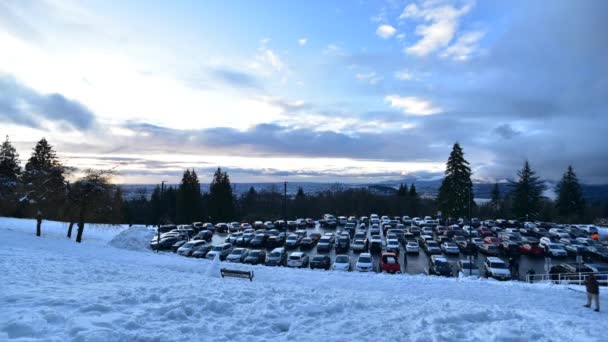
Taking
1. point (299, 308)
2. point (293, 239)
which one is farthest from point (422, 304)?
point (293, 239)

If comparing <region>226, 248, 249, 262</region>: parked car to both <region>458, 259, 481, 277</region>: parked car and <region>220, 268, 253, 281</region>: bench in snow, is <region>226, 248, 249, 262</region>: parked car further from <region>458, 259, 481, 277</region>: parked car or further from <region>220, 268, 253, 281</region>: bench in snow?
<region>458, 259, 481, 277</region>: parked car

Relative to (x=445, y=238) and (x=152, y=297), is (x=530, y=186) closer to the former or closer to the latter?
(x=445, y=238)

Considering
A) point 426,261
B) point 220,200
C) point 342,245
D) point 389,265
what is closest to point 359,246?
point 342,245

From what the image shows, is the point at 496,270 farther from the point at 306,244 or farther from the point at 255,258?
the point at 306,244

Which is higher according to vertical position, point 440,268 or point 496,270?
point 496,270

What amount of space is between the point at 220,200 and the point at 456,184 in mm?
42840

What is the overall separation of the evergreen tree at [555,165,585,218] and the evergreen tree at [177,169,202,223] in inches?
2749

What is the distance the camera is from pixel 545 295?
51.0ft

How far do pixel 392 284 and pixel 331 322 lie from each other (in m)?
9.80

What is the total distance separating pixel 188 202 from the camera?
66.4 meters

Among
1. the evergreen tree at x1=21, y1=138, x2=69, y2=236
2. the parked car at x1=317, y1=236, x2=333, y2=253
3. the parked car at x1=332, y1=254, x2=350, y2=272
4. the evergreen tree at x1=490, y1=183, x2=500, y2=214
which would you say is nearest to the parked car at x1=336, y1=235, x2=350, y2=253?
the parked car at x1=317, y1=236, x2=333, y2=253

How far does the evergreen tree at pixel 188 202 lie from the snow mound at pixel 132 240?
19.0 m

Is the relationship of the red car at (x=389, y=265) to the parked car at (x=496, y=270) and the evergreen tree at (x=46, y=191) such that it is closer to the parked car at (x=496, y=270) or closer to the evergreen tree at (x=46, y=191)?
the parked car at (x=496, y=270)

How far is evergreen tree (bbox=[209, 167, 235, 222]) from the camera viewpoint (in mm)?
66250
